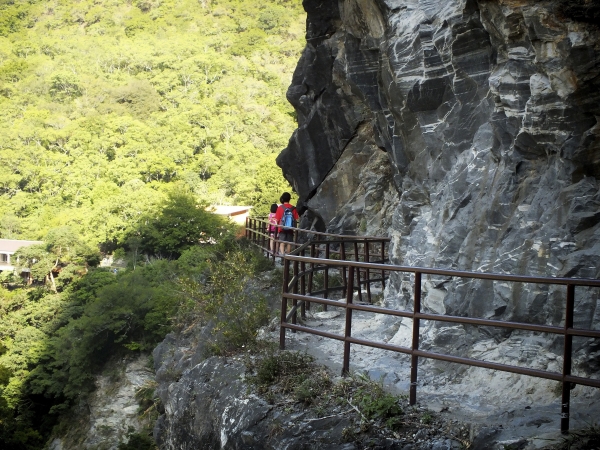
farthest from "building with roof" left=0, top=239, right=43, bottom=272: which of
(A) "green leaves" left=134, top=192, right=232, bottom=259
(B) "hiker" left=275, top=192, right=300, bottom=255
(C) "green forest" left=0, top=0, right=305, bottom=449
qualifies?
(B) "hiker" left=275, top=192, right=300, bottom=255

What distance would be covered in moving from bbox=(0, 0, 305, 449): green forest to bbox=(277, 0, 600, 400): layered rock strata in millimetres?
2490

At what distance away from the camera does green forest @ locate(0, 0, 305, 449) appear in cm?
2333

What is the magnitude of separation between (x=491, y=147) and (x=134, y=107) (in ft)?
209

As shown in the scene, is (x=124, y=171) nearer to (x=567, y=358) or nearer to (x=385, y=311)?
(x=385, y=311)

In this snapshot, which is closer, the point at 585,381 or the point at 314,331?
the point at 585,381

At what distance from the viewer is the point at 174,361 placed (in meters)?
10.9

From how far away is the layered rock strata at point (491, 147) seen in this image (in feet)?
19.5

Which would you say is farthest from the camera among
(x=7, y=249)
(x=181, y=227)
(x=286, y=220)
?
(x=7, y=249)

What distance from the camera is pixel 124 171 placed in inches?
1993

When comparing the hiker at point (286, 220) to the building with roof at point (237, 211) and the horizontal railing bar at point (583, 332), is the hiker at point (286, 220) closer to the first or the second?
the horizontal railing bar at point (583, 332)

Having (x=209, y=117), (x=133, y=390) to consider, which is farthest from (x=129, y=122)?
(x=133, y=390)

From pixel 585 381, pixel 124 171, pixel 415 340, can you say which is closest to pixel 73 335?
pixel 415 340

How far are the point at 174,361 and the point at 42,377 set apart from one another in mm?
17195

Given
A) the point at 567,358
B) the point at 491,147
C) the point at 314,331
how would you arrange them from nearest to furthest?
the point at 567,358
the point at 314,331
the point at 491,147
